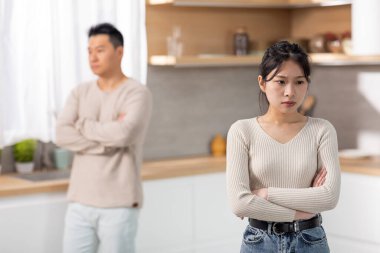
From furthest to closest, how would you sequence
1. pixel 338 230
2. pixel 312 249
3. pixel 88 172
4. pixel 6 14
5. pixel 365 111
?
pixel 365 111
pixel 338 230
pixel 6 14
pixel 88 172
pixel 312 249

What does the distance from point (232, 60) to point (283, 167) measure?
2792mm

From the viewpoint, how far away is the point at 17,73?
15.8ft

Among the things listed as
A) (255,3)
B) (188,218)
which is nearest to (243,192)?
(188,218)

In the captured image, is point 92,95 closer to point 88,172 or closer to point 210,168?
point 88,172

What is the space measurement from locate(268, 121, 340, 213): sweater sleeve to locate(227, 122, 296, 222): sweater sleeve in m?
0.03

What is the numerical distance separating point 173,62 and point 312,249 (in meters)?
2.63

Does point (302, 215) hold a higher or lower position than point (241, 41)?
lower

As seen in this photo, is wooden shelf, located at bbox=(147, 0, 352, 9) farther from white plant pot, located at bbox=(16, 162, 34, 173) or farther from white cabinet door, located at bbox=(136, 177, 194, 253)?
white plant pot, located at bbox=(16, 162, 34, 173)

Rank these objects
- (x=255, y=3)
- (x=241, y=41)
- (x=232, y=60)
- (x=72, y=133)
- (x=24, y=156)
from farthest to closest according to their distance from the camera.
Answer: (x=241, y=41) → (x=255, y=3) → (x=232, y=60) → (x=24, y=156) → (x=72, y=133)

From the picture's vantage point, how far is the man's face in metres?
4.25

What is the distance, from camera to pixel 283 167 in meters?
2.76

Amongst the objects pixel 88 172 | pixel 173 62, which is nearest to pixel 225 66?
pixel 173 62

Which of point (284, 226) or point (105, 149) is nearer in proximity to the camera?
point (284, 226)

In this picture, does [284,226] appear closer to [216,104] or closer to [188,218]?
[188,218]
